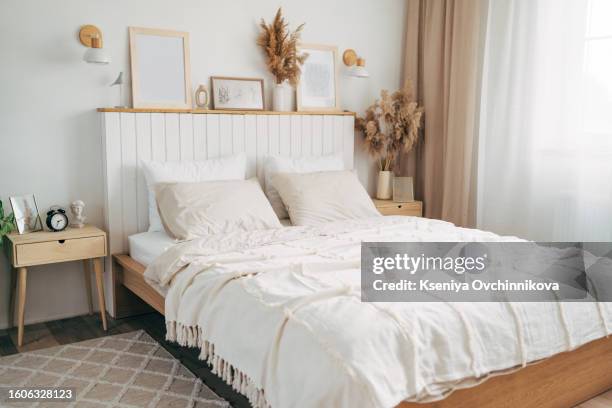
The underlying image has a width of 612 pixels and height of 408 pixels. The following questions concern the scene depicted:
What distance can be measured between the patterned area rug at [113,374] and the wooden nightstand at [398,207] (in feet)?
6.46

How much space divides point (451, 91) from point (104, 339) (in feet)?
9.62

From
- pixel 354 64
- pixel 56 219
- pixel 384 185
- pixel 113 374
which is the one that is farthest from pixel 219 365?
pixel 354 64

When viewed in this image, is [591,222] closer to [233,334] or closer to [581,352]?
[581,352]

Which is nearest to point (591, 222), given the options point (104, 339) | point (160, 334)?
point (160, 334)

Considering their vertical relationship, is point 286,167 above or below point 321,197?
above

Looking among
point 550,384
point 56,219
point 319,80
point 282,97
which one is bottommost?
point 550,384

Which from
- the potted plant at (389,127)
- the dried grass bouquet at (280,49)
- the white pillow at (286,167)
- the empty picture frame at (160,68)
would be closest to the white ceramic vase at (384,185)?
the potted plant at (389,127)

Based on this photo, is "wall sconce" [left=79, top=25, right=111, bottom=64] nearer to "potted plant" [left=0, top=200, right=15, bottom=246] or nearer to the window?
"potted plant" [left=0, top=200, right=15, bottom=246]

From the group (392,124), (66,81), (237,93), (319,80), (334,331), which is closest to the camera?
(334,331)

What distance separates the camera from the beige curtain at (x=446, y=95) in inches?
165

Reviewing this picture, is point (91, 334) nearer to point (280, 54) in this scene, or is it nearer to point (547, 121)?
point (280, 54)

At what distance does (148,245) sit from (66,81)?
1087mm

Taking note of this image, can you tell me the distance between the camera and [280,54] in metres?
3.97

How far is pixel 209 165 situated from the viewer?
11.9 ft
